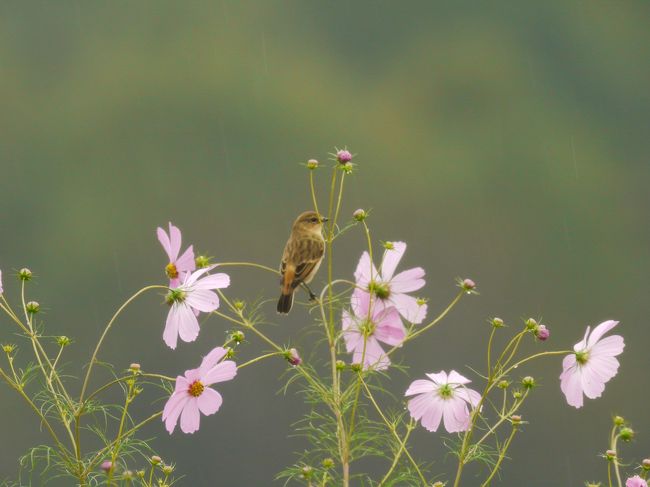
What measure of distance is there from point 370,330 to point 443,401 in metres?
0.15

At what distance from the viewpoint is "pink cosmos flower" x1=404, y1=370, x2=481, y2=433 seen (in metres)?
1.20

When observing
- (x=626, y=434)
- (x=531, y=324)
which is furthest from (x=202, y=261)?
(x=626, y=434)

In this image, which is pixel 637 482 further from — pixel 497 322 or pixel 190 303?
pixel 190 303

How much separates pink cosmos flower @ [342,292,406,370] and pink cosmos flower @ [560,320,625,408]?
218mm

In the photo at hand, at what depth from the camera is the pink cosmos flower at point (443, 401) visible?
1.20 metres

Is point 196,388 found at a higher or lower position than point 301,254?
lower

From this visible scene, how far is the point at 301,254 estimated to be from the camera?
1.30 meters

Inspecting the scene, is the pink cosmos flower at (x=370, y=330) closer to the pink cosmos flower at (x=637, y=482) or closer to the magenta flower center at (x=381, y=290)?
the magenta flower center at (x=381, y=290)

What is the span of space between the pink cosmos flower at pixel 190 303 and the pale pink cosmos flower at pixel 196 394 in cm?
4

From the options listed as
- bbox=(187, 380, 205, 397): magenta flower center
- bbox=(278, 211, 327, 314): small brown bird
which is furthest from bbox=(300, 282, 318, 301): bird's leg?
bbox=(187, 380, 205, 397): magenta flower center

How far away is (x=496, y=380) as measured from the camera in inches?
45.0

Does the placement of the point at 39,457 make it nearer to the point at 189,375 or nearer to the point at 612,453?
the point at 189,375

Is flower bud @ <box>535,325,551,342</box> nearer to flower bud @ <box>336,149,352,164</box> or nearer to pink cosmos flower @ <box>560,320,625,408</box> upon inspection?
→ pink cosmos flower @ <box>560,320,625,408</box>

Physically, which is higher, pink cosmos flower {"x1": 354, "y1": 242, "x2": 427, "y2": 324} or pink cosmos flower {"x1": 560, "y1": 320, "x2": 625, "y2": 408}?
pink cosmos flower {"x1": 354, "y1": 242, "x2": 427, "y2": 324}
